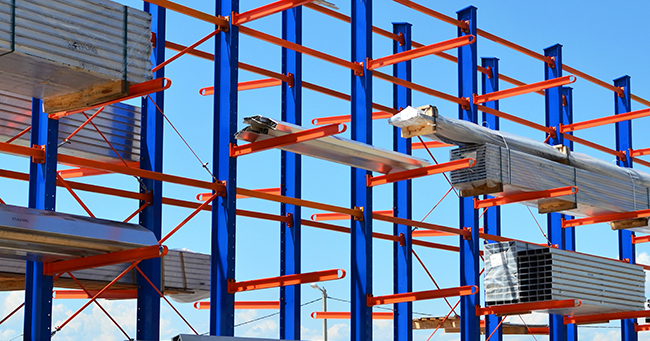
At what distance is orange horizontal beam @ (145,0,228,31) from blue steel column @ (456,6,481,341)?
6827mm

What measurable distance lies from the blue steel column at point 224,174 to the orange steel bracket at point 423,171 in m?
3.24

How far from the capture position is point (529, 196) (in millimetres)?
18078

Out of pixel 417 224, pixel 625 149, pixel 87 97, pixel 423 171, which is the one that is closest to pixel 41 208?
pixel 87 97

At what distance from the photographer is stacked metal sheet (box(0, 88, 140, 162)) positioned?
1584 centimetres

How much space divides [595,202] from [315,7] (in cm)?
740

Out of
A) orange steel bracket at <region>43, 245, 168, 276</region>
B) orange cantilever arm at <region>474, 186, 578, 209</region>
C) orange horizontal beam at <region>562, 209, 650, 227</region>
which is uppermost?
orange cantilever arm at <region>474, 186, 578, 209</region>

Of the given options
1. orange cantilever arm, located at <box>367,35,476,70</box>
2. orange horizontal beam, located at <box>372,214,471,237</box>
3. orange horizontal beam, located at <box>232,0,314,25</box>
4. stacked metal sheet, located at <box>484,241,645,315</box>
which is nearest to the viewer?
orange horizontal beam, located at <box>232,0,314,25</box>

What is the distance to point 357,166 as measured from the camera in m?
16.2

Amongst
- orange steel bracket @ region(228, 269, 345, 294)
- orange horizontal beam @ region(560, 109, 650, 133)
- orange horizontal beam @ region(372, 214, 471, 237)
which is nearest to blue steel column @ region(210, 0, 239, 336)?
orange steel bracket @ region(228, 269, 345, 294)

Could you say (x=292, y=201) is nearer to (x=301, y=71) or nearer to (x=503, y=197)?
(x=301, y=71)

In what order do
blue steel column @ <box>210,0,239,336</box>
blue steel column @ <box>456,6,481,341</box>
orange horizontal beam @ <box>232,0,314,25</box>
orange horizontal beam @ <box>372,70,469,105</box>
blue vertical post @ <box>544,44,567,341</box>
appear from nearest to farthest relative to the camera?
1. blue steel column @ <box>210,0,239,336</box>
2. orange horizontal beam @ <box>232,0,314,25</box>
3. blue steel column @ <box>456,6,481,341</box>
4. orange horizontal beam @ <box>372,70,469,105</box>
5. blue vertical post @ <box>544,44,567,341</box>

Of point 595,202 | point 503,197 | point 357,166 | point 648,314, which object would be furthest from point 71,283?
point 648,314

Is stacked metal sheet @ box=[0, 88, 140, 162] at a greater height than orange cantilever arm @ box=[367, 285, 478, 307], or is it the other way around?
stacked metal sheet @ box=[0, 88, 140, 162]

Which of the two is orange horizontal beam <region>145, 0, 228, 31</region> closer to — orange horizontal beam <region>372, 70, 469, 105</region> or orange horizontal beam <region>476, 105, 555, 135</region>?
orange horizontal beam <region>372, 70, 469, 105</region>
